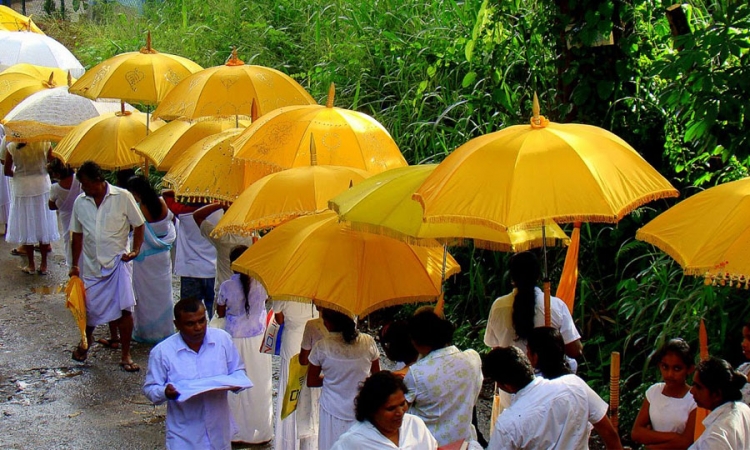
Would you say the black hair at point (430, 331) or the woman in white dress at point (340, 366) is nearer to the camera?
the black hair at point (430, 331)

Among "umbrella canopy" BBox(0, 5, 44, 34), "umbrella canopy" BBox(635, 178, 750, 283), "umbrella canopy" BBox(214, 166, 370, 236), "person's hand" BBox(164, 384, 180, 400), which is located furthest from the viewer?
"umbrella canopy" BBox(0, 5, 44, 34)

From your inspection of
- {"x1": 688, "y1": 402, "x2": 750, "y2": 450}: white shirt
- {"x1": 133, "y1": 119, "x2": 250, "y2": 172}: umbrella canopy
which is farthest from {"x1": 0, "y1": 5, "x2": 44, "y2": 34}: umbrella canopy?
{"x1": 688, "y1": 402, "x2": 750, "y2": 450}: white shirt

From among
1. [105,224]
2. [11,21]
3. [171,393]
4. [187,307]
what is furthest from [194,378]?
[11,21]

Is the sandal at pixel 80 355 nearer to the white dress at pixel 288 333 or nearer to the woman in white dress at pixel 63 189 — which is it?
the woman in white dress at pixel 63 189

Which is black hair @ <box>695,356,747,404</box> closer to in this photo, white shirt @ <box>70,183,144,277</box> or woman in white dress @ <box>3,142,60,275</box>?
white shirt @ <box>70,183,144,277</box>

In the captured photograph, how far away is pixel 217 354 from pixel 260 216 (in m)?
0.86

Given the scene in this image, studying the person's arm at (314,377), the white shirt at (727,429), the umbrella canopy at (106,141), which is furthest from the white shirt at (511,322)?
the umbrella canopy at (106,141)

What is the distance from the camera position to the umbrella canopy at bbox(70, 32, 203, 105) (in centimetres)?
961

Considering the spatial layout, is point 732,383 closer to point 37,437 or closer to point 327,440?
point 327,440

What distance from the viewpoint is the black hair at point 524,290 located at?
19.6 feet

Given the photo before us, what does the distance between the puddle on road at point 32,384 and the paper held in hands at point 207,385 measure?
3012mm

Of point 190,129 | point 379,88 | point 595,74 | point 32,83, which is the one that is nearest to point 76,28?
point 32,83

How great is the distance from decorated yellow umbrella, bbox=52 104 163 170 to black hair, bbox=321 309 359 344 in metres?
4.81

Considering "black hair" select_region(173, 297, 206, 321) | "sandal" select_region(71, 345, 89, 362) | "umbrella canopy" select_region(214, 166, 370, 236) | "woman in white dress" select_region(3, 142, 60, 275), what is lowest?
"sandal" select_region(71, 345, 89, 362)
